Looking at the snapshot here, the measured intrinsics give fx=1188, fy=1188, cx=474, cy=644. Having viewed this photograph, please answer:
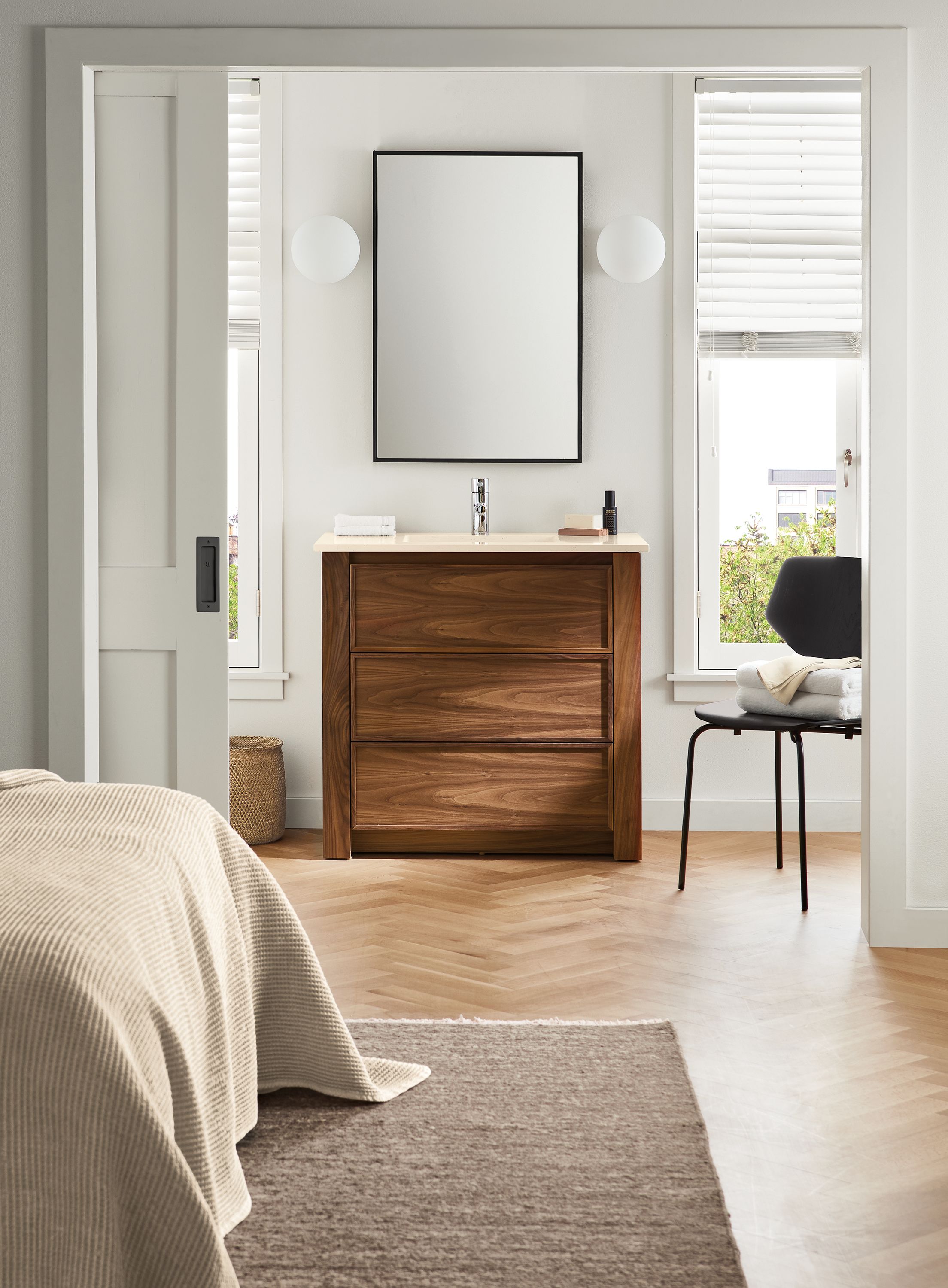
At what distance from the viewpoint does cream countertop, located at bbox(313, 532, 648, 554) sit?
3717 mm

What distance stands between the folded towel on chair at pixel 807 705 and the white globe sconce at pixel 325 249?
202 centimetres

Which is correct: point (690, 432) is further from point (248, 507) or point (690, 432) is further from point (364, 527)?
point (248, 507)

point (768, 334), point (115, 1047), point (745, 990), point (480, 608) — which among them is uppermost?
point (768, 334)

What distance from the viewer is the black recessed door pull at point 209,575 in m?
3.00

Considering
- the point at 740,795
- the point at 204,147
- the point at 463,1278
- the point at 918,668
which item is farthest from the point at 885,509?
the point at 463,1278

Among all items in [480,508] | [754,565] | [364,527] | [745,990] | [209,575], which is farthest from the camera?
[754,565]

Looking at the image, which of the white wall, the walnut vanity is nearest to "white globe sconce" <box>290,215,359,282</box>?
the white wall

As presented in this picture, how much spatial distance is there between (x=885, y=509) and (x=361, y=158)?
236cm

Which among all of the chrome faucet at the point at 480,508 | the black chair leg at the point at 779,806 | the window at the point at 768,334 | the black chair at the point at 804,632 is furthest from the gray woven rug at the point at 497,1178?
the window at the point at 768,334

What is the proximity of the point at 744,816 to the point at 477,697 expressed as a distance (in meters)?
1.19

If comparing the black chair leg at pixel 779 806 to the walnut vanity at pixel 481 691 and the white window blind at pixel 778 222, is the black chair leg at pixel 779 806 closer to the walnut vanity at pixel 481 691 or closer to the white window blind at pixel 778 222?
the walnut vanity at pixel 481 691

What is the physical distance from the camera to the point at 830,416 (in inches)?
173

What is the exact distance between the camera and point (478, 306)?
425 centimetres

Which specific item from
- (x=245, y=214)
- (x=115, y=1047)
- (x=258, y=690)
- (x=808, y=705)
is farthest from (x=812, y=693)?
(x=245, y=214)
